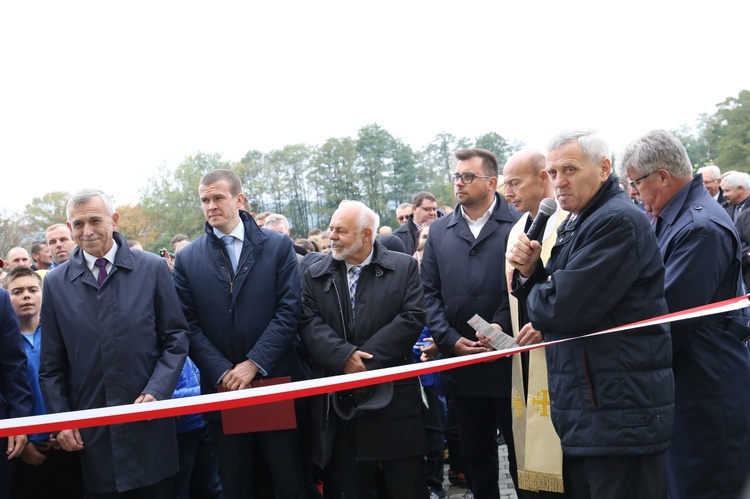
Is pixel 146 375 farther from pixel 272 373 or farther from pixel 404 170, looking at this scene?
pixel 404 170

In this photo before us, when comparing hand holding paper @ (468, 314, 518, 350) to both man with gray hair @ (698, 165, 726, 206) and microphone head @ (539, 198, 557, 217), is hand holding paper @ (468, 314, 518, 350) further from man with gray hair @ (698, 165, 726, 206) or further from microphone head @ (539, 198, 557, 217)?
man with gray hair @ (698, 165, 726, 206)

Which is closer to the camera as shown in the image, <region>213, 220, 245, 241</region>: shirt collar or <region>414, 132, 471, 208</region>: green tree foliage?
<region>213, 220, 245, 241</region>: shirt collar

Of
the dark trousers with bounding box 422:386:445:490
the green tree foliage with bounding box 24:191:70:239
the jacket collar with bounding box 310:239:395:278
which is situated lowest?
the dark trousers with bounding box 422:386:445:490

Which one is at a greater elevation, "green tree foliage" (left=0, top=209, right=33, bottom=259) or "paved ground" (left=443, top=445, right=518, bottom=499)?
"green tree foliage" (left=0, top=209, right=33, bottom=259)

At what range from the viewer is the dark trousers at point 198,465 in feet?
16.9

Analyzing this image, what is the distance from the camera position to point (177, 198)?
70.4 metres

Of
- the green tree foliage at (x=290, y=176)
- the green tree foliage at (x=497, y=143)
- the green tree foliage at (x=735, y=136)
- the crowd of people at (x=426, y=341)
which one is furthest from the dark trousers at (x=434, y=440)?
the green tree foliage at (x=735, y=136)

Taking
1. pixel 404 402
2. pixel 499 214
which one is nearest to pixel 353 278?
pixel 404 402

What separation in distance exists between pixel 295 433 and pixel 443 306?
4.63 ft

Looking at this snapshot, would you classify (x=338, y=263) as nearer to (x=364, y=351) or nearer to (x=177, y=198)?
(x=364, y=351)

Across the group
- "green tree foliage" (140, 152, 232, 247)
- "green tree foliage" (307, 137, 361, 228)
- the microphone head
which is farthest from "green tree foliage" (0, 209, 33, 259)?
the microphone head

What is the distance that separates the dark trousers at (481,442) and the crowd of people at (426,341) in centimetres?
2

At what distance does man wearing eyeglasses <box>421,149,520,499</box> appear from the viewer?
15.6 ft

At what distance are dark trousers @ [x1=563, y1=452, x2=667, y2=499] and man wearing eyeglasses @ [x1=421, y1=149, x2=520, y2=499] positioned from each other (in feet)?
5.13
